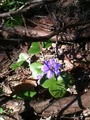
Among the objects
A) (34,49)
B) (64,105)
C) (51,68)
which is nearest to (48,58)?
(34,49)

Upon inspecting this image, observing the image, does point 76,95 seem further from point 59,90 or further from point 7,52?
point 7,52

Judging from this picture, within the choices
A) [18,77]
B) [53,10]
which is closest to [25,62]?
[18,77]

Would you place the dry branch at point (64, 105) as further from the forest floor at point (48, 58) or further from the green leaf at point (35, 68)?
the green leaf at point (35, 68)

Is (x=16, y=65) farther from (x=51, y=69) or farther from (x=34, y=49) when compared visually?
(x=51, y=69)

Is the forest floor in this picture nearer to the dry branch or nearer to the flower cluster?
the dry branch

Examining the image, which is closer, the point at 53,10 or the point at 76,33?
the point at 76,33

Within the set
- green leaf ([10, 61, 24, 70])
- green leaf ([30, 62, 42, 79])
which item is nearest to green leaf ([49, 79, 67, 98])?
green leaf ([30, 62, 42, 79])

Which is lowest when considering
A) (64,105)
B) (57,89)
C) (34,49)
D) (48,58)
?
(64,105)

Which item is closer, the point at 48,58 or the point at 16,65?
the point at 16,65
